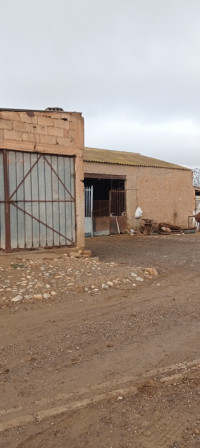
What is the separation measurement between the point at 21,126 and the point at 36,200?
1868 millimetres

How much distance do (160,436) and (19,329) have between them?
268 centimetres

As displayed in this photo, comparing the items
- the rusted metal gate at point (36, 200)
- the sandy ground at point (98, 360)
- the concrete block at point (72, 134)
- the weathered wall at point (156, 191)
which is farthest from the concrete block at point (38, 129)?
the weathered wall at point (156, 191)

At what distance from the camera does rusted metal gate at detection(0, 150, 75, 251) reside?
8820 mm

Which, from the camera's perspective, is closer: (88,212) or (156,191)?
(88,212)

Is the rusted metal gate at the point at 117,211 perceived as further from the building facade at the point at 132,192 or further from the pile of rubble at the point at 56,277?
the pile of rubble at the point at 56,277

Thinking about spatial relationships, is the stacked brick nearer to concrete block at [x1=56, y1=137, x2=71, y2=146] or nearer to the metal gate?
concrete block at [x1=56, y1=137, x2=71, y2=146]

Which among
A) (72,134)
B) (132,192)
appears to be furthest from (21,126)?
(132,192)

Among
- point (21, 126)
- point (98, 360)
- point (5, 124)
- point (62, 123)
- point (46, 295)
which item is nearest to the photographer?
point (98, 360)

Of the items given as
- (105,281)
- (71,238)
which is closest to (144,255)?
(71,238)

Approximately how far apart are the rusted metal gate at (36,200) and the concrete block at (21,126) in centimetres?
57

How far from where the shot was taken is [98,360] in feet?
12.6

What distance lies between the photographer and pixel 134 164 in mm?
20141

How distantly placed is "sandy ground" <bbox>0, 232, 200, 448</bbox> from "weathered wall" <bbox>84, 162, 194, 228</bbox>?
1189cm

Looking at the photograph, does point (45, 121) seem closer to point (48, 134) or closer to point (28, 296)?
point (48, 134)
